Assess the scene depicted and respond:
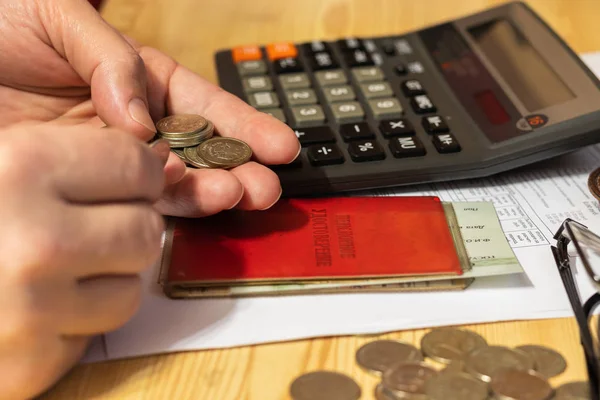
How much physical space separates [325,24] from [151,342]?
654mm

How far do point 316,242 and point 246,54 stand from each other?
13.3 inches

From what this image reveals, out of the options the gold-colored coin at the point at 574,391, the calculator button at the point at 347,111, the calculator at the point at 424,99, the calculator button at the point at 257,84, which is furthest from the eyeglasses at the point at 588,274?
the calculator button at the point at 257,84

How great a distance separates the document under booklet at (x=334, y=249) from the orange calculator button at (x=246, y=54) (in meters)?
0.27

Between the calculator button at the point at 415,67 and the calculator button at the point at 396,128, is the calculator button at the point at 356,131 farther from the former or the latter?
the calculator button at the point at 415,67

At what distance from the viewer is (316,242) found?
51 centimetres

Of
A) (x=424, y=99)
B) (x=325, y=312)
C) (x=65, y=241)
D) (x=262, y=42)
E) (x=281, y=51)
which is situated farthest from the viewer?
(x=262, y=42)

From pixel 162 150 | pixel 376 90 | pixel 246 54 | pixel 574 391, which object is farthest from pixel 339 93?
pixel 574 391

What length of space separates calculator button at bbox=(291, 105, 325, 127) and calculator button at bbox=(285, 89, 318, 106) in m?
0.01

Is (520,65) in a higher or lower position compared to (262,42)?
higher

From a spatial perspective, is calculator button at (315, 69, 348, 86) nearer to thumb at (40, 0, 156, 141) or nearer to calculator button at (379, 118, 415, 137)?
calculator button at (379, 118, 415, 137)

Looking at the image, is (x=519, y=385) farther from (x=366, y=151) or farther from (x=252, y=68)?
(x=252, y=68)

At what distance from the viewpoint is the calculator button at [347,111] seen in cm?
66

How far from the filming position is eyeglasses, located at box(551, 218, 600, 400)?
1.37 ft

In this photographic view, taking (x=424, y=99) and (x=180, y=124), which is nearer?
(x=180, y=124)
